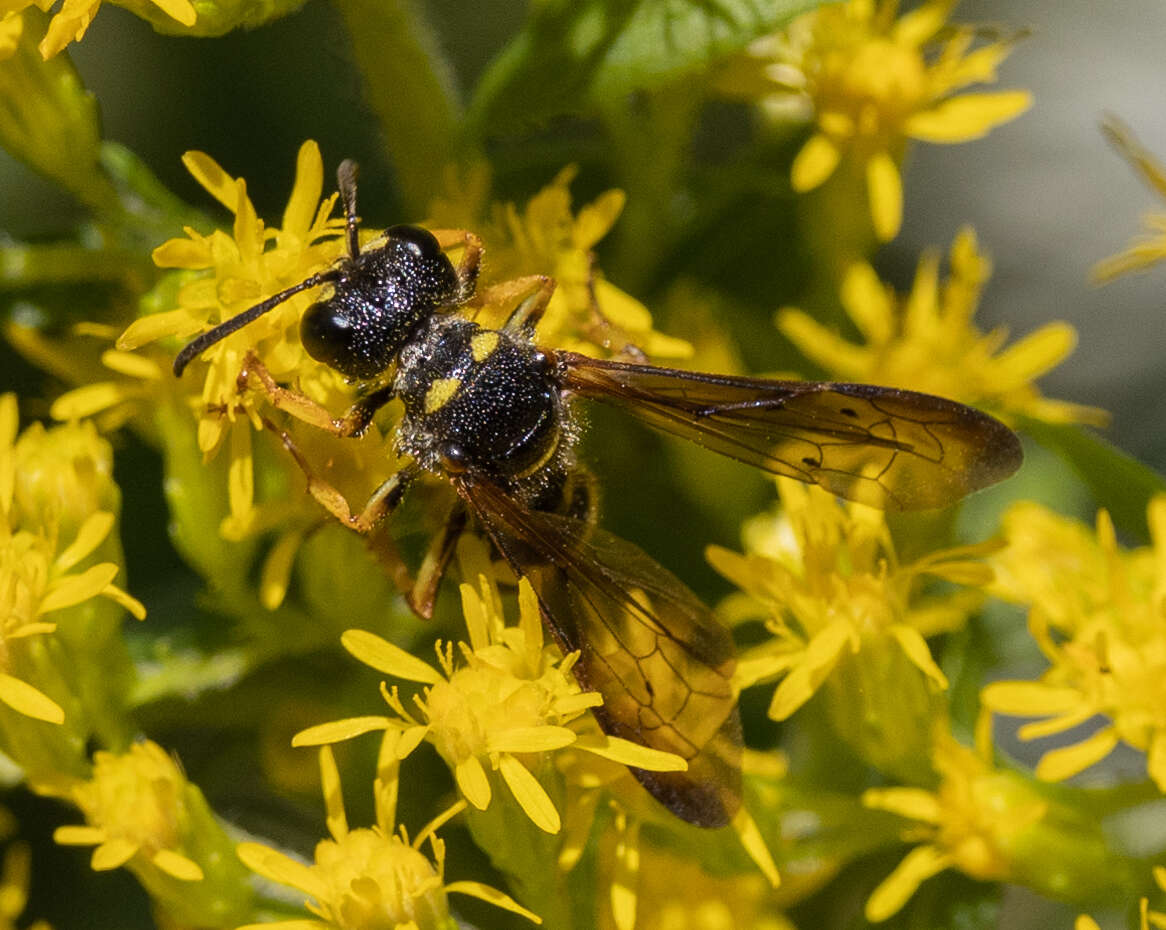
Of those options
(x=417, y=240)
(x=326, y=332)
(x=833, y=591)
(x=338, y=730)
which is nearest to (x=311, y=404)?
(x=326, y=332)

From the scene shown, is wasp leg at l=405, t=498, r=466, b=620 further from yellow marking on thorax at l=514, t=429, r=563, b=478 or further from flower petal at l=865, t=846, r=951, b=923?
flower petal at l=865, t=846, r=951, b=923

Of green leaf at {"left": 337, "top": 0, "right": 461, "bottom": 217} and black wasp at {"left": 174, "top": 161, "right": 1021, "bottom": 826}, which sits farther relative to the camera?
green leaf at {"left": 337, "top": 0, "right": 461, "bottom": 217}

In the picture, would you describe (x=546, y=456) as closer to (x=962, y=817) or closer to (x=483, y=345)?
(x=483, y=345)

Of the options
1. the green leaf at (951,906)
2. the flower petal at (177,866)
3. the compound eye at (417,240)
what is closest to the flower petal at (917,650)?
the green leaf at (951,906)

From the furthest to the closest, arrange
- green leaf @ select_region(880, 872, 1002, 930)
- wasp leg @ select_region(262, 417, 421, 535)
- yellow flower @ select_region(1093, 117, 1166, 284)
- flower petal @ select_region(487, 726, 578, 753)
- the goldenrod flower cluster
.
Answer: yellow flower @ select_region(1093, 117, 1166, 284)
green leaf @ select_region(880, 872, 1002, 930)
wasp leg @ select_region(262, 417, 421, 535)
the goldenrod flower cluster
flower petal @ select_region(487, 726, 578, 753)

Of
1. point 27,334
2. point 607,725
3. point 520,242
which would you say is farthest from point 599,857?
point 27,334

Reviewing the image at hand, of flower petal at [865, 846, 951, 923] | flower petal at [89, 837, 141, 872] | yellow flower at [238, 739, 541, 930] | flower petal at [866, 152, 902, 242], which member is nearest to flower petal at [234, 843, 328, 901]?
yellow flower at [238, 739, 541, 930]

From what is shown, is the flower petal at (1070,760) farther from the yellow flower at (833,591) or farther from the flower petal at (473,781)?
the flower petal at (473,781)

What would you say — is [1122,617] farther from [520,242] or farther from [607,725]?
[520,242]
